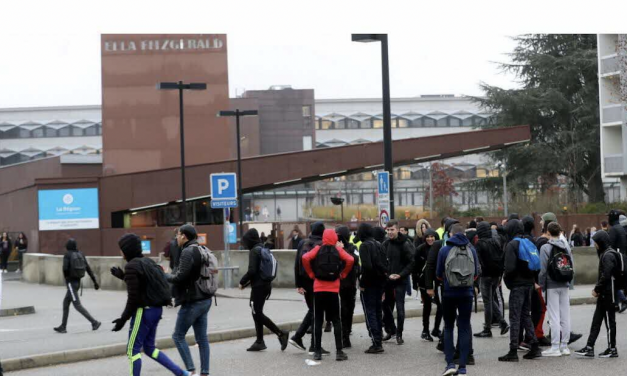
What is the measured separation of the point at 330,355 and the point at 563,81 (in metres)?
52.0

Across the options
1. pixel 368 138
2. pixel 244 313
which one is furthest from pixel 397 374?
pixel 368 138

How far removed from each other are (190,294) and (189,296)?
26 mm

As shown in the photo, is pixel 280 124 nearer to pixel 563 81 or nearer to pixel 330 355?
pixel 563 81

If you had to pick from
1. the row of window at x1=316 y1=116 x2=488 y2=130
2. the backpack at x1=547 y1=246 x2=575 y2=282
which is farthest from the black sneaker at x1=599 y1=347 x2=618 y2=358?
the row of window at x1=316 y1=116 x2=488 y2=130

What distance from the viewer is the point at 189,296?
11.2 m

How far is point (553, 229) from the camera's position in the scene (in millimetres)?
12484

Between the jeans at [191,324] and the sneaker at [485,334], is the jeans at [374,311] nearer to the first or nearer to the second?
the sneaker at [485,334]

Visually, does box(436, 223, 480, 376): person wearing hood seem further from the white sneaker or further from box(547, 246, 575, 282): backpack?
the white sneaker

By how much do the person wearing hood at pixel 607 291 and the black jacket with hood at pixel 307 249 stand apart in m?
3.76

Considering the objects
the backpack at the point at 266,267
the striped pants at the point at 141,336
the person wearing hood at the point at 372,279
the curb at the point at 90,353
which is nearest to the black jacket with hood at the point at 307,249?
the backpack at the point at 266,267

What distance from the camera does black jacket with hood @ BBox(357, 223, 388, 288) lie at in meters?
13.5

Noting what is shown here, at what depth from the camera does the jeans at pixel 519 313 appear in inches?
489

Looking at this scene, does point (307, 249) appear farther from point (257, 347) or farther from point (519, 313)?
point (519, 313)

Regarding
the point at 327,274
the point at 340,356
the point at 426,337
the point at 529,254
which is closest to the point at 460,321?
the point at 529,254
